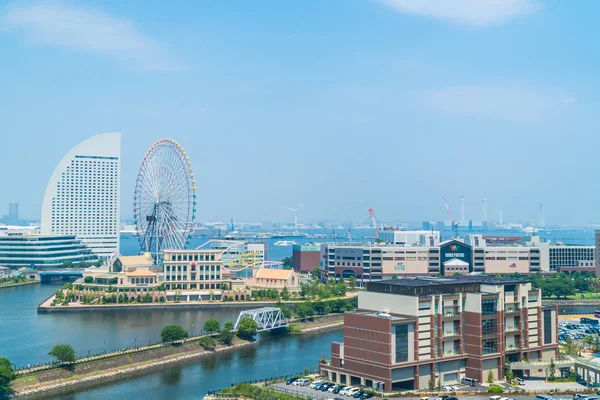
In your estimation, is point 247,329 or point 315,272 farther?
point 315,272

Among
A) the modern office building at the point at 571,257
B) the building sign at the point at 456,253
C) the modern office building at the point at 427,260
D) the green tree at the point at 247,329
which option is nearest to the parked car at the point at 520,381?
the green tree at the point at 247,329

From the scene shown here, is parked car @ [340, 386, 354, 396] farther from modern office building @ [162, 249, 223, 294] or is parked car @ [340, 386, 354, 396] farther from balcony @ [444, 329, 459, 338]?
modern office building @ [162, 249, 223, 294]

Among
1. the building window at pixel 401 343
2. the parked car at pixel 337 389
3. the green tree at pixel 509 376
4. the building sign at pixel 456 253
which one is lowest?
the parked car at pixel 337 389

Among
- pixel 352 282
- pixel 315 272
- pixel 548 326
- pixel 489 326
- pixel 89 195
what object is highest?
pixel 89 195

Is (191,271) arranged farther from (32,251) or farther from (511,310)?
(32,251)

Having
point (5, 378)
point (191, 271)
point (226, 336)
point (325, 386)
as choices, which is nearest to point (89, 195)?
point (191, 271)

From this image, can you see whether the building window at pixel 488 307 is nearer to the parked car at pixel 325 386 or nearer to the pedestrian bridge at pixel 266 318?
the parked car at pixel 325 386

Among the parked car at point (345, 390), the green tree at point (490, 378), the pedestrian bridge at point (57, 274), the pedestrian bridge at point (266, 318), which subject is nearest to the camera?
the parked car at point (345, 390)
